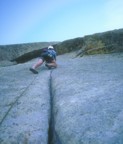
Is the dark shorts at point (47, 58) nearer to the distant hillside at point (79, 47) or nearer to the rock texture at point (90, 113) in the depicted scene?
the distant hillside at point (79, 47)

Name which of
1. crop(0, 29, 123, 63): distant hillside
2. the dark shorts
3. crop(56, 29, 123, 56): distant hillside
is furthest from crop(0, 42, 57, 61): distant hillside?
the dark shorts

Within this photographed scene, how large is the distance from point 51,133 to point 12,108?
3.81 feet

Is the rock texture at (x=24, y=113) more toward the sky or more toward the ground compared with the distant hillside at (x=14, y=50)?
more toward the ground

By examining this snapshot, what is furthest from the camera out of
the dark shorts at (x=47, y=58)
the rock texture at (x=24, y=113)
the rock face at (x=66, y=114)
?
the dark shorts at (x=47, y=58)

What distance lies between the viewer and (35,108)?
4.34 metres

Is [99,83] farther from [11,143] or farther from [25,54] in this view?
[25,54]

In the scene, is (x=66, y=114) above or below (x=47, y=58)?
below

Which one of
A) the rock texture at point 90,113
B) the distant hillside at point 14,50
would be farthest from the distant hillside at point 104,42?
the rock texture at point 90,113

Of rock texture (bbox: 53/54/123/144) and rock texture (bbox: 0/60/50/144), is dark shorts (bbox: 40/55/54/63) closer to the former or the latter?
rock texture (bbox: 0/60/50/144)

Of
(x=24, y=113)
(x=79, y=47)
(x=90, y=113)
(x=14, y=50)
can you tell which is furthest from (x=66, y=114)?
(x=14, y=50)

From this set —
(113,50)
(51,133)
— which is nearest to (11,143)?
(51,133)

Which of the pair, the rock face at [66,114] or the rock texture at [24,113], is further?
the rock texture at [24,113]

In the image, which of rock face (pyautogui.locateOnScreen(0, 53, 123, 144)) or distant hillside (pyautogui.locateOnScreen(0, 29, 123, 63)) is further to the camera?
distant hillside (pyautogui.locateOnScreen(0, 29, 123, 63))

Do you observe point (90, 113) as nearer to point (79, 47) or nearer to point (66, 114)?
point (66, 114)
